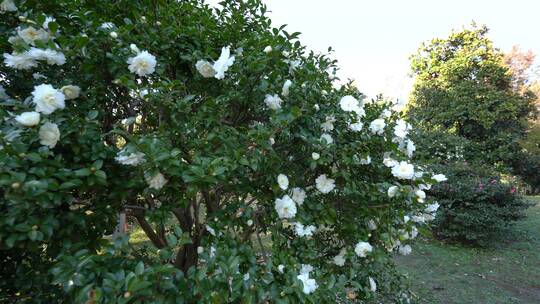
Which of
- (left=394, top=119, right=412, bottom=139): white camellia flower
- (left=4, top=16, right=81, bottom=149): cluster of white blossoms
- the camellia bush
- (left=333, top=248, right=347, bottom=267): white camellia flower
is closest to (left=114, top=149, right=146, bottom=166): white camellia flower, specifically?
the camellia bush

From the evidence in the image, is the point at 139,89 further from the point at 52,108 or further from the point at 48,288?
the point at 48,288


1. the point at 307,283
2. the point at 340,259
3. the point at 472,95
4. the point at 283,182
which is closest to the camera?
the point at 307,283

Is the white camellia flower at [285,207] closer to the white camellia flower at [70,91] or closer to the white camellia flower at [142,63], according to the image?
the white camellia flower at [142,63]

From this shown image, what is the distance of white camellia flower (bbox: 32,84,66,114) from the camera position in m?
1.11

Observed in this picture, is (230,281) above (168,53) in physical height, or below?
below

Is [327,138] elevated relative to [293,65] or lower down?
lower down

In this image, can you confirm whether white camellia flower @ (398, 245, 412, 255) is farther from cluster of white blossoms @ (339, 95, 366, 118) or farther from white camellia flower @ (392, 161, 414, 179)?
cluster of white blossoms @ (339, 95, 366, 118)

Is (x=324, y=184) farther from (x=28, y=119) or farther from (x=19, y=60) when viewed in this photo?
(x=19, y=60)

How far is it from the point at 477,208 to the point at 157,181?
215 inches

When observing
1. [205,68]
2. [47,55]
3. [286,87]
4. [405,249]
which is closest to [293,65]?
[286,87]

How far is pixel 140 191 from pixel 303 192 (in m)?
0.66

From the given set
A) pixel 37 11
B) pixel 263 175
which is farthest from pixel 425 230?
pixel 37 11

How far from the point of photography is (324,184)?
1.58 m

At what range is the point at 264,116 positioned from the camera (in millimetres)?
1816
